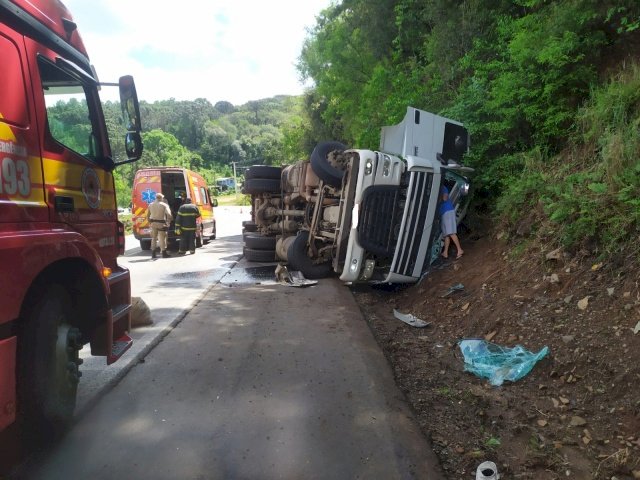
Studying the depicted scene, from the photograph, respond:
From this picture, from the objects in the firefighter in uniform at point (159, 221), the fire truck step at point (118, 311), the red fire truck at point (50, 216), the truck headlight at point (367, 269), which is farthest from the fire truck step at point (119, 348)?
the firefighter in uniform at point (159, 221)

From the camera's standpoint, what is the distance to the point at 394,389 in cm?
343

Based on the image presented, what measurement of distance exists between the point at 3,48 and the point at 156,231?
955 cm

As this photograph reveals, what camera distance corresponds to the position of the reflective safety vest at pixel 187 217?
1178cm

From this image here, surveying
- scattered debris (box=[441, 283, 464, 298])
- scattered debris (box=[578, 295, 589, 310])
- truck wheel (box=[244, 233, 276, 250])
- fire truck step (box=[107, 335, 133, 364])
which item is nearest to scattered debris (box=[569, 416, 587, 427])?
scattered debris (box=[578, 295, 589, 310])

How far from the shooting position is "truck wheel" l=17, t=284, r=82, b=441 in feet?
7.58


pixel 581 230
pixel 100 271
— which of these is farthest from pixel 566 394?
pixel 100 271

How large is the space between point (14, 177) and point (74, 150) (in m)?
0.82

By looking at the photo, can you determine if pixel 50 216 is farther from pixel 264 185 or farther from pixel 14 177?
pixel 264 185

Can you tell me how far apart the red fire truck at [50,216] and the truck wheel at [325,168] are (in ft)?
11.3

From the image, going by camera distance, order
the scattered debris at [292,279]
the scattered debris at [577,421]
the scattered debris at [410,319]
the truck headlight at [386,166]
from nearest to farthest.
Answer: the scattered debris at [577,421], the scattered debris at [410,319], the truck headlight at [386,166], the scattered debris at [292,279]

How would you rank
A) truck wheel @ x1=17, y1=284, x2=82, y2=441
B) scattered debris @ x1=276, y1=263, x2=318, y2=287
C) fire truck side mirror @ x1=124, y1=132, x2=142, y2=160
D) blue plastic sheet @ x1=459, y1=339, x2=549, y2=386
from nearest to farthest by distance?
1. truck wheel @ x1=17, y1=284, x2=82, y2=441
2. blue plastic sheet @ x1=459, y1=339, x2=549, y2=386
3. fire truck side mirror @ x1=124, y1=132, x2=142, y2=160
4. scattered debris @ x1=276, y1=263, x2=318, y2=287

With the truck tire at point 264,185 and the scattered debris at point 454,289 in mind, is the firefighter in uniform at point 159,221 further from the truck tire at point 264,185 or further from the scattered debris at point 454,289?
the scattered debris at point 454,289

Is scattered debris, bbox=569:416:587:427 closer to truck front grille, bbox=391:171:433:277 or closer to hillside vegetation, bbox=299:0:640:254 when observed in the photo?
hillside vegetation, bbox=299:0:640:254

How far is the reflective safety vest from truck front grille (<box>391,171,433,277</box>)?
7.47 meters
